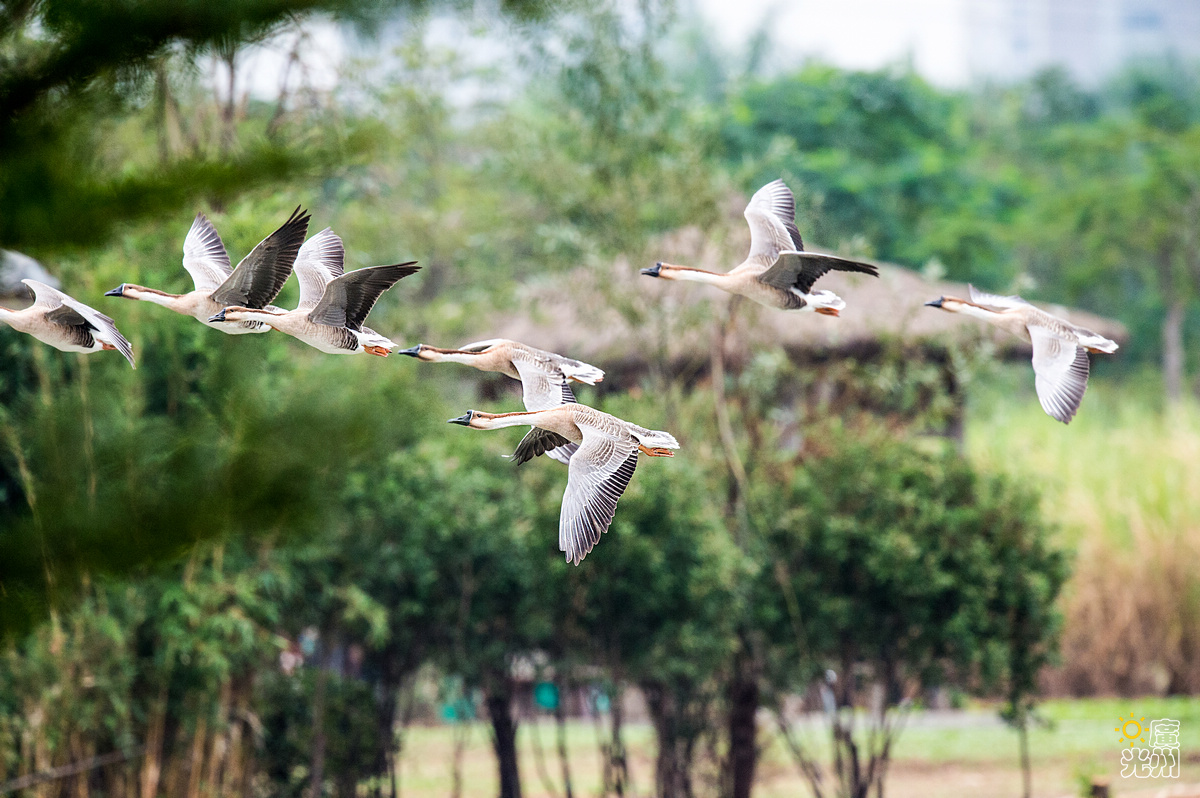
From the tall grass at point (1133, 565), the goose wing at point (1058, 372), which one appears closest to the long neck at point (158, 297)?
the goose wing at point (1058, 372)

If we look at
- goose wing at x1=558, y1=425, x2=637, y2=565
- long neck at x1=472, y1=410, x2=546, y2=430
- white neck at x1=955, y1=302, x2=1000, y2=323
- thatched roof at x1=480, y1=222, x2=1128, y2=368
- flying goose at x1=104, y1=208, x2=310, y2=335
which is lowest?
goose wing at x1=558, y1=425, x2=637, y2=565

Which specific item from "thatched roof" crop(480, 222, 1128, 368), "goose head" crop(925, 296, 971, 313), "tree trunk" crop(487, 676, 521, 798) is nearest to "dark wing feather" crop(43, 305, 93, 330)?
"goose head" crop(925, 296, 971, 313)

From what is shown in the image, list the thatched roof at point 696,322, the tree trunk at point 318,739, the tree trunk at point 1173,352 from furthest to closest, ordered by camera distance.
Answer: the tree trunk at point 1173,352 < the thatched roof at point 696,322 < the tree trunk at point 318,739

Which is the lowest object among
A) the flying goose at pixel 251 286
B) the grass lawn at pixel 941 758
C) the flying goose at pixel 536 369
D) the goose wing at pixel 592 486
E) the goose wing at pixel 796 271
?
the grass lawn at pixel 941 758

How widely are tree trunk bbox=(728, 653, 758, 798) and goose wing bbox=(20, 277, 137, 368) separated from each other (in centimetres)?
418

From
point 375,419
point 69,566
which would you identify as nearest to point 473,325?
point 375,419

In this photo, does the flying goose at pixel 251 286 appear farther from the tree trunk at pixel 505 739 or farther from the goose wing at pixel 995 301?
the tree trunk at pixel 505 739

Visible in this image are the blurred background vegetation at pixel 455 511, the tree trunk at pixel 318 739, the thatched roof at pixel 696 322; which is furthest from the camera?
the thatched roof at pixel 696 322

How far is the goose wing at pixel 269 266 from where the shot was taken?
5.37 feet

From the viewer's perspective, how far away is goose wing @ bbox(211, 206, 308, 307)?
1637 mm

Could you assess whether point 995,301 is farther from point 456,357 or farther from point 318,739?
point 318,739

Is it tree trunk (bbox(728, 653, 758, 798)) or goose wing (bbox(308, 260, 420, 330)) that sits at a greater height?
goose wing (bbox(308, 260, 420, 330))

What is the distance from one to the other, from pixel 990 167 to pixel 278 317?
17617mm

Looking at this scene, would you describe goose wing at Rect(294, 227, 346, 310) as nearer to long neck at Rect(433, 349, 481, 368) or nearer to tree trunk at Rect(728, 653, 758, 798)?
long neck at Rect(433, 349, 481, 368)
